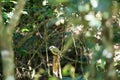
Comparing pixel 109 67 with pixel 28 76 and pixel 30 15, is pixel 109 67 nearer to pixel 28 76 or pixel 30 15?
pixel 28 76

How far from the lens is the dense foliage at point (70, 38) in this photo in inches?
40.9

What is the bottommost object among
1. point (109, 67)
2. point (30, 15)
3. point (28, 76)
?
point (28, 76)

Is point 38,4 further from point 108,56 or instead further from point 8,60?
point 108,56

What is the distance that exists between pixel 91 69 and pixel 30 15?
3.60 meters

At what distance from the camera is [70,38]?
1.32m

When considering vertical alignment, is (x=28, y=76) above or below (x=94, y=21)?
below

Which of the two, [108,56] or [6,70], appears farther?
[6,70]

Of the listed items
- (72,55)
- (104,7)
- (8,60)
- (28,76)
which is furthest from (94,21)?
(72,55)

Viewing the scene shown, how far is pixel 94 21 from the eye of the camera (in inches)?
41.5

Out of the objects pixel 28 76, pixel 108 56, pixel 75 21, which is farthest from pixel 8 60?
pixel 28 76

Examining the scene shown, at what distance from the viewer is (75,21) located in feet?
3.81

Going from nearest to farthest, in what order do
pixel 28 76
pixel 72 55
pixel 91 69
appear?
1. pixel 91 69
2. pixel 28 76
3. pixel 72 55

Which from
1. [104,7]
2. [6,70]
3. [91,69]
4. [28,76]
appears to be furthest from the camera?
[28,76]

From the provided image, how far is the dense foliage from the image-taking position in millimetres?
1039
